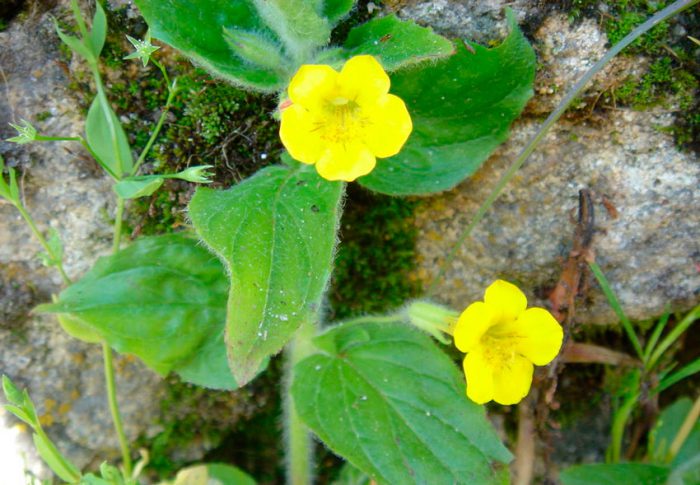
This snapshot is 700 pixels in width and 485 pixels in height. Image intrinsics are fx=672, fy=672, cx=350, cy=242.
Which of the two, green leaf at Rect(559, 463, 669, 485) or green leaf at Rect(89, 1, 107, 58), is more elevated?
green leaf at Rect(89, 1, 107, 58)

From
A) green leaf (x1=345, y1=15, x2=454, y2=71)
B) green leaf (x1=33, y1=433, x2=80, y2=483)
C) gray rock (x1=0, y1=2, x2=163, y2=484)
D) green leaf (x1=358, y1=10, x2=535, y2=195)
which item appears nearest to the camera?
green leaf (x1=345, y1=15, x2=454, y2=71)

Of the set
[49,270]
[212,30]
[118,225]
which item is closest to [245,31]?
[212,30]

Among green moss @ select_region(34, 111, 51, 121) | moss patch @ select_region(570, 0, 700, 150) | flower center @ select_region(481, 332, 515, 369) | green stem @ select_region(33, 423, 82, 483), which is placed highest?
green moss @ select_region(34, 111, 51, 121)

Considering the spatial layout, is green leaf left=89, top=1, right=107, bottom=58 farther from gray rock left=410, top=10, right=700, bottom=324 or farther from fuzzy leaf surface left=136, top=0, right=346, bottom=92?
gray rock left=410, top=10, right=700, bottom=324

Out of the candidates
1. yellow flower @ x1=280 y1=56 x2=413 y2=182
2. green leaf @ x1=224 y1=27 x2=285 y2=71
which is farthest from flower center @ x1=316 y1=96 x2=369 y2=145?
green leaf @ x1=224 y1=27 x2=285 y2=71

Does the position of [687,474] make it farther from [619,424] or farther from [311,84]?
[311,84]

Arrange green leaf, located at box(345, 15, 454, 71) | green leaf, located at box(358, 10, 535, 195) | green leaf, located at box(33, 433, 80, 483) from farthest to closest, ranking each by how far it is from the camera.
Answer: green leaf, located at box(358, 10, 535, 195) < green leaf, located at box(33, 433, 80, 483) < green leaf, located at box(345, 15, 454, 71)
